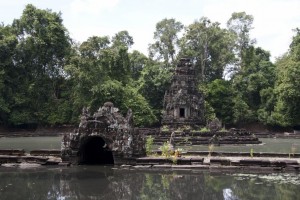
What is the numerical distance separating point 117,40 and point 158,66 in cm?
1076

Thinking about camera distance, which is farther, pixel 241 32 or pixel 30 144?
pixel 241 32

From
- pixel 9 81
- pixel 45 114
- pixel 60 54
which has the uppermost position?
pixel 60 54

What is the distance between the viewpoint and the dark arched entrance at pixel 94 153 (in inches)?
667

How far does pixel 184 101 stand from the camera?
3700cm

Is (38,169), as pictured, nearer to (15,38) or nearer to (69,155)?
(69,155)

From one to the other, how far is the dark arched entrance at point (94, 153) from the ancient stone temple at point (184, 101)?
61.0 feet

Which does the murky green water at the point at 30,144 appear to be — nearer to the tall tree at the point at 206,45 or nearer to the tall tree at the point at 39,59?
the tall tree at the point at 39,59

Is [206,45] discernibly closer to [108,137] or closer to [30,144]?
[30,144]

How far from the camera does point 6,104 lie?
4712 cm

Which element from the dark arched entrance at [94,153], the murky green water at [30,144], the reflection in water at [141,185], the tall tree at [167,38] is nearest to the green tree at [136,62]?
the tall tree at [167,38]

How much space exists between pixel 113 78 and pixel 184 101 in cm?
1409

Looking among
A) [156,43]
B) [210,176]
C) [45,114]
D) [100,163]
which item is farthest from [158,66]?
[210,176]

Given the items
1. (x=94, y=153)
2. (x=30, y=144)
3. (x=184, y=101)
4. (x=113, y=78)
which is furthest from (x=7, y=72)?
(x=94, y=153)

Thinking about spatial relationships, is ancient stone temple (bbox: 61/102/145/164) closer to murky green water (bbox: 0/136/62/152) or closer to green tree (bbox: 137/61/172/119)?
murky green water (bbox: 0/136/62/152)
